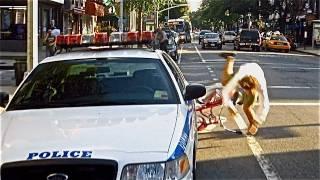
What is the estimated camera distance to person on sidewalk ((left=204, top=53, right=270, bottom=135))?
31.3ft

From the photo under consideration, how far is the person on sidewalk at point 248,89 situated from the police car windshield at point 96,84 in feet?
11.3

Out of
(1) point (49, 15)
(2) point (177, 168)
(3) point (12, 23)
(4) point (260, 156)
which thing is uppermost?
(1) point (49, 15)

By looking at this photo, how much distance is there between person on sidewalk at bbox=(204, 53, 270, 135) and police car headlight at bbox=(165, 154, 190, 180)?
16.9 feet

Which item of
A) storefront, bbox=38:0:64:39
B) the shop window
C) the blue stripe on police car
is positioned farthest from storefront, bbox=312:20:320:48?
the blue stripe on police car

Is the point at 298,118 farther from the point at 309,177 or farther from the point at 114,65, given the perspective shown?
the point at 114,65

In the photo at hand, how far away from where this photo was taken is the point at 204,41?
171 ft

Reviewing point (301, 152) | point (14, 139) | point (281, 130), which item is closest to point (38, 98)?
point (14, 139)

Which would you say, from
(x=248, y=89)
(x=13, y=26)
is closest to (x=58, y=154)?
(x=248, y=89)

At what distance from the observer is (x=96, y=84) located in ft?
19.5

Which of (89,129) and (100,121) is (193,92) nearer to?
(100,121)

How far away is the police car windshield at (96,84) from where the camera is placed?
5703 millimetres

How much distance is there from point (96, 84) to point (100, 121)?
1049 mm

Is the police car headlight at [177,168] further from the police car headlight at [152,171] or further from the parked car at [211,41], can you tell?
the parked car at [211,41]

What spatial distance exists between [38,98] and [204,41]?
154 feet
